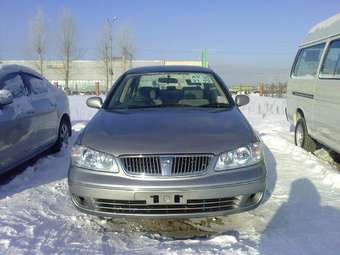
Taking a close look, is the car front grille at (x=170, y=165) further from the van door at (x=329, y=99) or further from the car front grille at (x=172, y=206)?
the van door at (x=329, y=99)

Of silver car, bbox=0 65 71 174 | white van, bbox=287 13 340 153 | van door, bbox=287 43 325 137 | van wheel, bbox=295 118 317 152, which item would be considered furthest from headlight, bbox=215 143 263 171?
van wheel, bbox=295 118 317 152

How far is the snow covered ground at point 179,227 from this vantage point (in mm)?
3311

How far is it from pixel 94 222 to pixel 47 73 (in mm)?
50065

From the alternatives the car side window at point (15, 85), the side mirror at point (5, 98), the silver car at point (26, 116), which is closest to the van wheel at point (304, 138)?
the silver car at point (26, 116)

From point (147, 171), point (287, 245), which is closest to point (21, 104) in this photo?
point (147, 171)

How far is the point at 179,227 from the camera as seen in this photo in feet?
12.7

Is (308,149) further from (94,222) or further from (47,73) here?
(47,73)

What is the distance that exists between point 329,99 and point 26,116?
415 cm

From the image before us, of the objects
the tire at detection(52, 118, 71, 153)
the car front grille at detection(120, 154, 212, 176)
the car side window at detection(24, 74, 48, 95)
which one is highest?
the car side window at detection(24, 74, 48, 95)

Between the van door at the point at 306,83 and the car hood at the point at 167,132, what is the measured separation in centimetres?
266

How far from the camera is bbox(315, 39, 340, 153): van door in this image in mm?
5375

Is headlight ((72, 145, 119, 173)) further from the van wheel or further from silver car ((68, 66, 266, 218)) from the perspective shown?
the van wheel

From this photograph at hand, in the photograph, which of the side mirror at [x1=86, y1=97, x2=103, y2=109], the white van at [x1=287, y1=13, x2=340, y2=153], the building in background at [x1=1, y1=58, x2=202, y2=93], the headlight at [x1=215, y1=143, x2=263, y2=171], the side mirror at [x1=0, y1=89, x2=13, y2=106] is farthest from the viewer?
the building in background at [x1=1, y1=58, x2=202, y2=93]

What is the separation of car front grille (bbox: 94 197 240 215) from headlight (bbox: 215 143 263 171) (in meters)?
0.28
